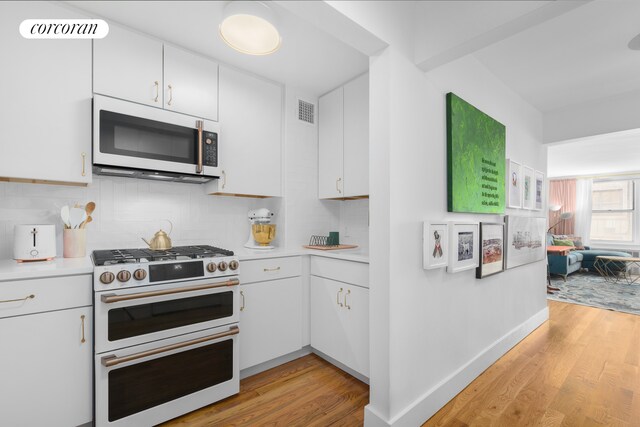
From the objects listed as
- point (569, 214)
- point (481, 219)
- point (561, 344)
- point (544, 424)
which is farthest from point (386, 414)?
point (569, 214)

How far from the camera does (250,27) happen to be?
176cm

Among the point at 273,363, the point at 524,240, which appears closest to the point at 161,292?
the point at 273,363

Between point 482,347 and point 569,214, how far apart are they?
319 inches

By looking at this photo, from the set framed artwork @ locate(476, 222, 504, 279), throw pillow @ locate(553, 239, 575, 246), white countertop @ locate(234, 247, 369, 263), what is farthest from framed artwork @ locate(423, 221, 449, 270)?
throw pillow @ locate(553, 239, 575, 246)

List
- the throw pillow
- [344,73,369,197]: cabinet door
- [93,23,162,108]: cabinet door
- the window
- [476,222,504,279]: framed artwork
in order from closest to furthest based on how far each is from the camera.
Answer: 1. [93,23,162,108]: cabinet door
2. [476,222,504,279]: framed artwork
3. [344,73,369,197]: cabinet door
4. the throw pillow
5. the window

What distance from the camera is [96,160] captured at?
1814 mm

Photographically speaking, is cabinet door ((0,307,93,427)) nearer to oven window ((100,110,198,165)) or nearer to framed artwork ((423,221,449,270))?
oven window ((100,110,198,165))

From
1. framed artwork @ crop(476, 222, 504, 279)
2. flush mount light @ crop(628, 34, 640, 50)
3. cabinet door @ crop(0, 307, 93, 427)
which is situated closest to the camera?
cabinet door @ crop(0, 307, 93, 427)

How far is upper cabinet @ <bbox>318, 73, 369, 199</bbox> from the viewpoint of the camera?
2.58 metres

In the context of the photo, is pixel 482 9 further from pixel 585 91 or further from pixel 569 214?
pixel 569 214

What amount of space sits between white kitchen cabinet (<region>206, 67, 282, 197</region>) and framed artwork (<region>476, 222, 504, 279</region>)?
68.5 inches

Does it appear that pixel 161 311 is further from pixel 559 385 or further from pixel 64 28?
pixel 559 385

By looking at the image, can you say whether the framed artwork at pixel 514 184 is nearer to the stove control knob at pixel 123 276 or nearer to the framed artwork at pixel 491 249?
the framed artwork at pixel 491 249

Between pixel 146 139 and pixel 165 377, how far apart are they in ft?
4.89
